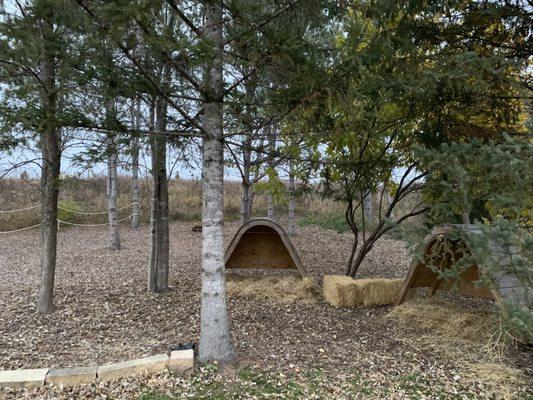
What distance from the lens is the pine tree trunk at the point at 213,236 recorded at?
353 cm

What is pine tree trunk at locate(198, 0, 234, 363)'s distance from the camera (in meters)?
3.53

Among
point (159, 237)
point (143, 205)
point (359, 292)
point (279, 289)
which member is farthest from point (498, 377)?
point (143, 205)

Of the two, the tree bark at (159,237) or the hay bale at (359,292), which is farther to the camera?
the tree bark at (159,237)

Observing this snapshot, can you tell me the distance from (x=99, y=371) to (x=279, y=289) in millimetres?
2946

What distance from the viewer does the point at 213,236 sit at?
353 centimetres

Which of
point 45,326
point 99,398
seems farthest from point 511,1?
point 45,326

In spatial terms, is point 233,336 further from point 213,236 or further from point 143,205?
point 143,205

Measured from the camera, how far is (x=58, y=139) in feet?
15.5

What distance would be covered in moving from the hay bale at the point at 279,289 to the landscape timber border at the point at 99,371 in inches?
87.1

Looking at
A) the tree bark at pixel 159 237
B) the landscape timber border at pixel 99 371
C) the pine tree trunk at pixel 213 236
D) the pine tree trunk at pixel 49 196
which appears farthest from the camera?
the tree bark at pixel 159 237

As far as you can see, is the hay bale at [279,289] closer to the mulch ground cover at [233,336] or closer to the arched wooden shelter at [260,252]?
the mulch ground cover at [233,336]

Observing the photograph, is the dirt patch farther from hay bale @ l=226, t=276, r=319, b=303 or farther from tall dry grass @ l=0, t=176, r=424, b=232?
tall dry grass @ l=0, t=176, r=424, b=232

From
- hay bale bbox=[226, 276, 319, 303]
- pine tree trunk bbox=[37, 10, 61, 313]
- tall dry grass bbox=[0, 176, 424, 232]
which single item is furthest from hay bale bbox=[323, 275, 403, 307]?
tall dry grass bbox=[0, 176, 424, 232]

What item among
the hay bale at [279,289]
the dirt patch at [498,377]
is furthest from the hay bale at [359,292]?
the dirt patch at [498,377]
